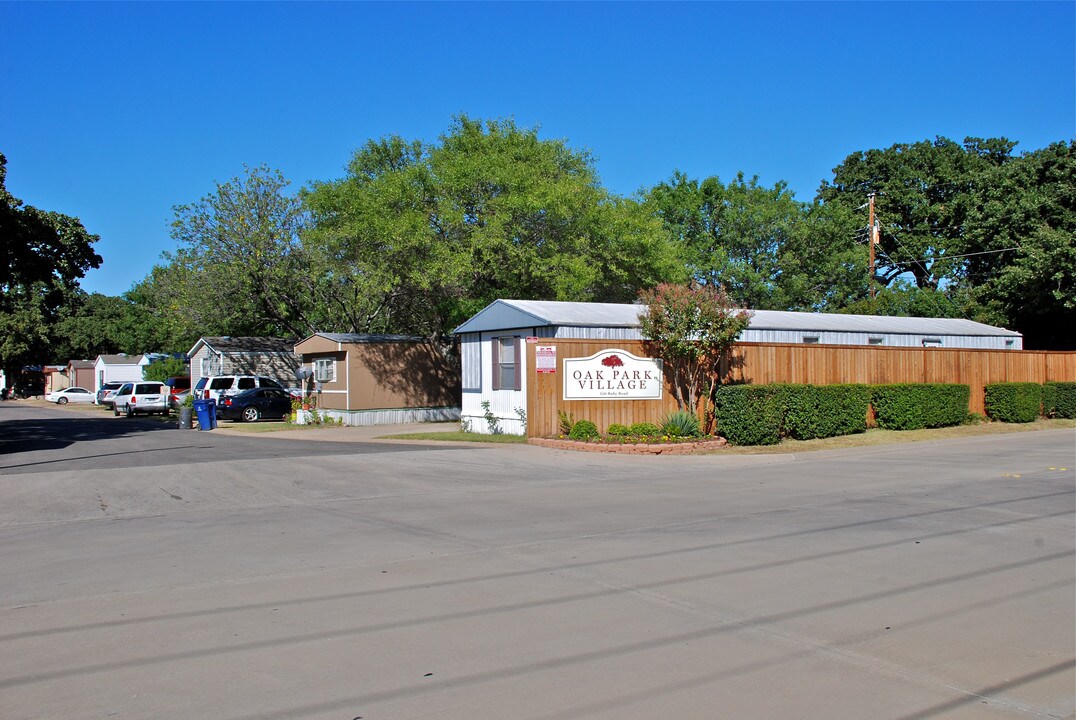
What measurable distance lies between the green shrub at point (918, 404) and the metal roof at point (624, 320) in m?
4.33

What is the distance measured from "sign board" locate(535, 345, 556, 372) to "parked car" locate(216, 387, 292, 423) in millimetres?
17484

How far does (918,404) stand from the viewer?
76.5ft

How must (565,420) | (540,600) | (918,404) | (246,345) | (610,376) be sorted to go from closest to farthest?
(540,600), (565,420), (610,376), (918,404), (246,345)

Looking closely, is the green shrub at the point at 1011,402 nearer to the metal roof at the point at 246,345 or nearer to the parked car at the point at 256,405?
the parked car at the point at 256,405

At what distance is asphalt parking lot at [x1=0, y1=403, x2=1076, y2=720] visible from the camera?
16.1 ft

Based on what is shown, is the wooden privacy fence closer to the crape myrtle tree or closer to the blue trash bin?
the crape myrtle tree

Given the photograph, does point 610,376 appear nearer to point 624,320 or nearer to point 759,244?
point 624,320

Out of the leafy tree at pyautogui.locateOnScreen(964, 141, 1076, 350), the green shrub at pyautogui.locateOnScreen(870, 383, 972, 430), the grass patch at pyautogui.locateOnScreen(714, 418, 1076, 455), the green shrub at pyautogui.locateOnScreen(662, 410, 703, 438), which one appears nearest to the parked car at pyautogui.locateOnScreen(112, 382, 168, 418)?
the green shrub at pyautogui.locateOnScreen(662, 410, 703, 438)

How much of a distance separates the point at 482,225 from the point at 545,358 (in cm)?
826

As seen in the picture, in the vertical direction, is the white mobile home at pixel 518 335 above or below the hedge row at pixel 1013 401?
above

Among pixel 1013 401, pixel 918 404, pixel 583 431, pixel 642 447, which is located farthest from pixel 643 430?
pixel 1013 401

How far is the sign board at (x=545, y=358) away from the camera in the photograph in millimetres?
19906

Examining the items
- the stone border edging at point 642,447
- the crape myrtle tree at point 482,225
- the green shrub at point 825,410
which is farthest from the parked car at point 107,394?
the green shrub at point 825,410

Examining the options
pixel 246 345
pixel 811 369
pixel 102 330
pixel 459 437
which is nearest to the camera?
pixel 459 437
